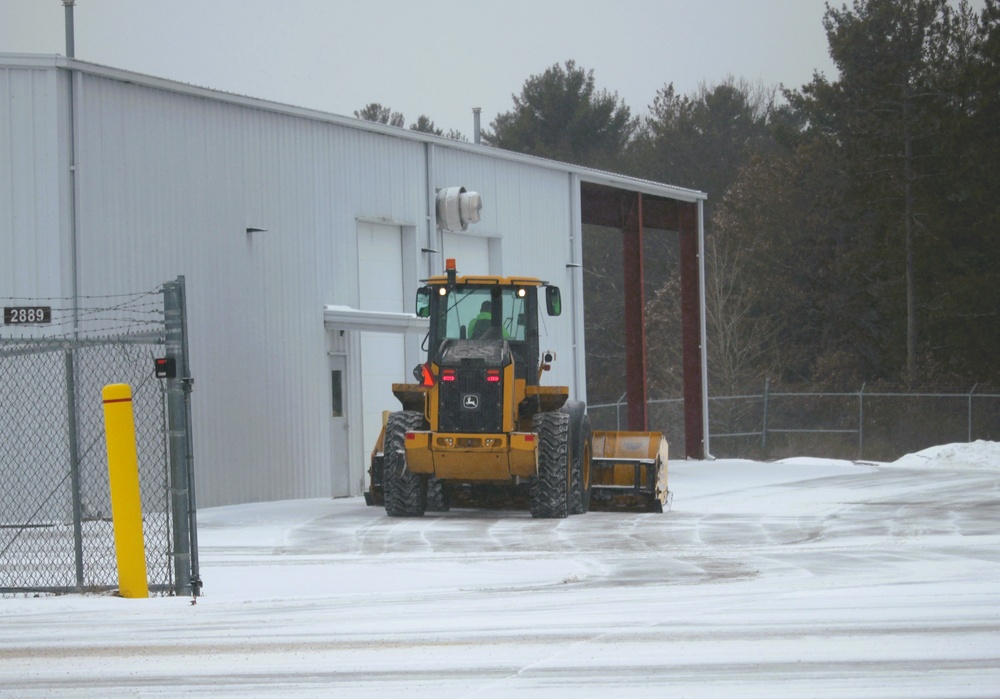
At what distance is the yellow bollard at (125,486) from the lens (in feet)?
33.1

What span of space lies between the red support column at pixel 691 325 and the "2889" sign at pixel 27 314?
755 inches

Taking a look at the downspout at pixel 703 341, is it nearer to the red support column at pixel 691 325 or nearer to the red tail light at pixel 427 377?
the red support column at pixel 691 325

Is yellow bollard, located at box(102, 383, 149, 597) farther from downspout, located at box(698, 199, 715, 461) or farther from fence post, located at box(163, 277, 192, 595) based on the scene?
downspout, located at box(698, 199, 715, 461)

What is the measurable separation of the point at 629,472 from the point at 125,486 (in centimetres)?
1017

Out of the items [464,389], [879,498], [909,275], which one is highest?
[909,275]

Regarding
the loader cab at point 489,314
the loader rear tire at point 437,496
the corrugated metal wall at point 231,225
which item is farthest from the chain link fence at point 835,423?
the loader cab at point 489,314

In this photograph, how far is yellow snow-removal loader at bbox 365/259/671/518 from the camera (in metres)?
17.7

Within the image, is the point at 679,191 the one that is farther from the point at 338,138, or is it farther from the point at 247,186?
the point at 247,186

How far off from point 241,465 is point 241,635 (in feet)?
39.8

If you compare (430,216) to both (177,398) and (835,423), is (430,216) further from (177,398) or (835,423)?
(835,423)

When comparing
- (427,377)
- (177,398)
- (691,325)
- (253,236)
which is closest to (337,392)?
(253,236)

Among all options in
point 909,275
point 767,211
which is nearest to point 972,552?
point 909,275

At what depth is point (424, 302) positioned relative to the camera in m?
18.7

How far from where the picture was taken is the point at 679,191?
3388cm
